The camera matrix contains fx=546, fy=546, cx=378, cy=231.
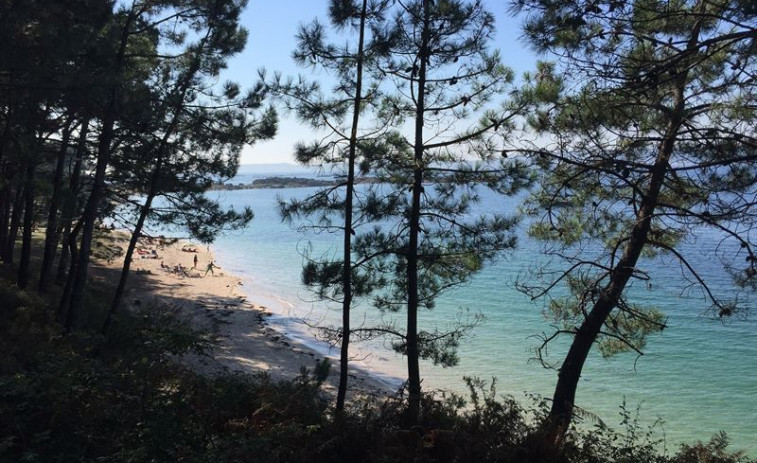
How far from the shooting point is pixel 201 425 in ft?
15.4

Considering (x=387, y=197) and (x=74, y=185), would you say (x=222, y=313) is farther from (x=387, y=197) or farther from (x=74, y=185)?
(x=387, y=197)

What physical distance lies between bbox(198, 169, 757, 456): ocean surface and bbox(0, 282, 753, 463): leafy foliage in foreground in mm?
2244

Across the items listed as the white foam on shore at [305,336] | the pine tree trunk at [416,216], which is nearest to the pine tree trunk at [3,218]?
the white foam on shore at [305,336]

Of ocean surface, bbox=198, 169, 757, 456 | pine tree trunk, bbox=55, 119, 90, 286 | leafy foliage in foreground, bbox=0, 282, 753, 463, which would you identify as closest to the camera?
leafy foliage in foreground, bbox=0, 282, 753, 463

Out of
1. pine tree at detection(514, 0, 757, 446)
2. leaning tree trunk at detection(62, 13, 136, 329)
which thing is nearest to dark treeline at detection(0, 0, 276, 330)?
leaning tree trunk at detection(62, 13, 136, 329)

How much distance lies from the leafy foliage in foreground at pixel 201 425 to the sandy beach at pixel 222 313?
2.15 meters

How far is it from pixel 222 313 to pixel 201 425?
1752 cm

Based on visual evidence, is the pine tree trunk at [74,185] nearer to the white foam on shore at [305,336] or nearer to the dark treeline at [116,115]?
the dark treeline at [116,115]

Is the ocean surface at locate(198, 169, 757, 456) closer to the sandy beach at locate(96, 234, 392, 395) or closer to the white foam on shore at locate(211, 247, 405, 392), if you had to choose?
the white foam on shore at locate(211, 247, 405, 392)

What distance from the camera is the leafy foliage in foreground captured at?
3.99 metres

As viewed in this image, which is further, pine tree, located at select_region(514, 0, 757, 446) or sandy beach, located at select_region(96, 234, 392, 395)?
sandy beach, located at select_region(96, 234, 392, 395)

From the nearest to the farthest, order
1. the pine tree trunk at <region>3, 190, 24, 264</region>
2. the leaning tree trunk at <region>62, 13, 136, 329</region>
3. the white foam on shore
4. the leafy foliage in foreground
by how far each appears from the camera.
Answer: the leafy foliage in foreground < the leaning tree trunk at <region>62, 13, 136, 329</region> < the pine tree trunk at <region>3, 190, 24, 264</region> < the white foam on shore

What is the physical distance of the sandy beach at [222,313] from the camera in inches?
572

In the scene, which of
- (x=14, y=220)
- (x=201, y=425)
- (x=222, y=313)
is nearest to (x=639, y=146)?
(x=201, y=425)
